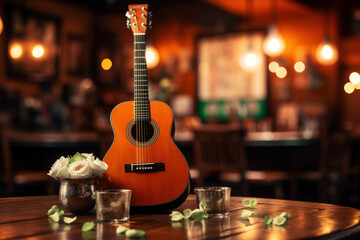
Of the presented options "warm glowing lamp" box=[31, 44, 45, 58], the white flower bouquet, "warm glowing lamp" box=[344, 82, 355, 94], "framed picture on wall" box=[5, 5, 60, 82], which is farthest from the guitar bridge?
"warm glowing lamp" box=[344, 82, 355, 94]

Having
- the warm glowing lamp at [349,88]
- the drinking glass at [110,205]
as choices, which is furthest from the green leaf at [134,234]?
the warm glowing lamp at [349,88]

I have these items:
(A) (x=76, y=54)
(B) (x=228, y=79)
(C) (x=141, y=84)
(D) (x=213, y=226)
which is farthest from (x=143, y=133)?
(B) (x=228, y=79)

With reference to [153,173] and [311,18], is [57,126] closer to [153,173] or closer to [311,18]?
[311,18]

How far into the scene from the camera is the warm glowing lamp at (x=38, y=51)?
6801 millimetres

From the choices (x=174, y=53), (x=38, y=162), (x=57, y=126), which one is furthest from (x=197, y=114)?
(x=38, y=162)

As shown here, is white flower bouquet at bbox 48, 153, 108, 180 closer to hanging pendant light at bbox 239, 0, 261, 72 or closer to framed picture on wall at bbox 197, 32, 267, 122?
hanging pendant light at bbox 239, 0, 261, 72

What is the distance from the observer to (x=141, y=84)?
137 cm

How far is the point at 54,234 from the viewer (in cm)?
95

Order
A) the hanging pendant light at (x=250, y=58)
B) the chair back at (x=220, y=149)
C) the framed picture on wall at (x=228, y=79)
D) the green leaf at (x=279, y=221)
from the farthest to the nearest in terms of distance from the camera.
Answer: the framed picture on wall at (x=228, y=79), the hanging pendant light at (x=250, y=58), the chair back at (x=220, y=149), the green leaf at (x=279, y=221)

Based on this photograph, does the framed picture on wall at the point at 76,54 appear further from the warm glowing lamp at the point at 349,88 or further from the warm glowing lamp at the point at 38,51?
the warm glowing lamp at the point at 349,88

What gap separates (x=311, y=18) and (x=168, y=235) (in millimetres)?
7724

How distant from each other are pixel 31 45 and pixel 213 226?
6.27 m

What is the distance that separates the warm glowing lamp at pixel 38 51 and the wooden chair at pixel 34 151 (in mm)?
2625

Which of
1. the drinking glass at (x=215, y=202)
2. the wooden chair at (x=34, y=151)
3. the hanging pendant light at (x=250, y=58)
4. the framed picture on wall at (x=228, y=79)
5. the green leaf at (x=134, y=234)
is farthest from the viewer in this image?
the framed picture on wall at (x=228, y=79)
